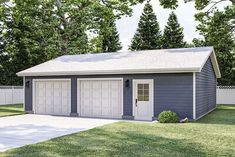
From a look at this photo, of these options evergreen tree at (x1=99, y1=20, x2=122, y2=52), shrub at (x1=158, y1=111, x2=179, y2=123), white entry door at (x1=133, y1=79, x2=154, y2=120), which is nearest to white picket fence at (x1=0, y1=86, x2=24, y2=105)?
evergreen tree at (x1=99, y1=20, x2=122, y2=52)

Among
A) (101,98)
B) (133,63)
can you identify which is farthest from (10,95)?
(133,63)

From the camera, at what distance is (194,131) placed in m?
10.3

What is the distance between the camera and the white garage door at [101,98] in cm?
1515

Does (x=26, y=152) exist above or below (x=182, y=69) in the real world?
below

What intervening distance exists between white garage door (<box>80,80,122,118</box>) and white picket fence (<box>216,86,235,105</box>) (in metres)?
12.9

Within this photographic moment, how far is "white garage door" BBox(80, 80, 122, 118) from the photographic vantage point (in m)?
15.1

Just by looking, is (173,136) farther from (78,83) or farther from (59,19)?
(59,19)

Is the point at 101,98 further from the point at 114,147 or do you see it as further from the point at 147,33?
the point at 147,33

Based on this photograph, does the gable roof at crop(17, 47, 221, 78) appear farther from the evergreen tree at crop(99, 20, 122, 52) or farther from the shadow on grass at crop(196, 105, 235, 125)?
the evergreen tree at crop(99, 20, 122, 52)

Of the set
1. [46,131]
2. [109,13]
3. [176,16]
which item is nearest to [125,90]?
[46,131]

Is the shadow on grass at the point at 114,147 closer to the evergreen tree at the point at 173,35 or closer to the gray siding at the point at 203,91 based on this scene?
the gray siding at the point at 203,91

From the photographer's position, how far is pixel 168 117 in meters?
12.8

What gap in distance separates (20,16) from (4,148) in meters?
22.2

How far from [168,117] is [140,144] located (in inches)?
194
